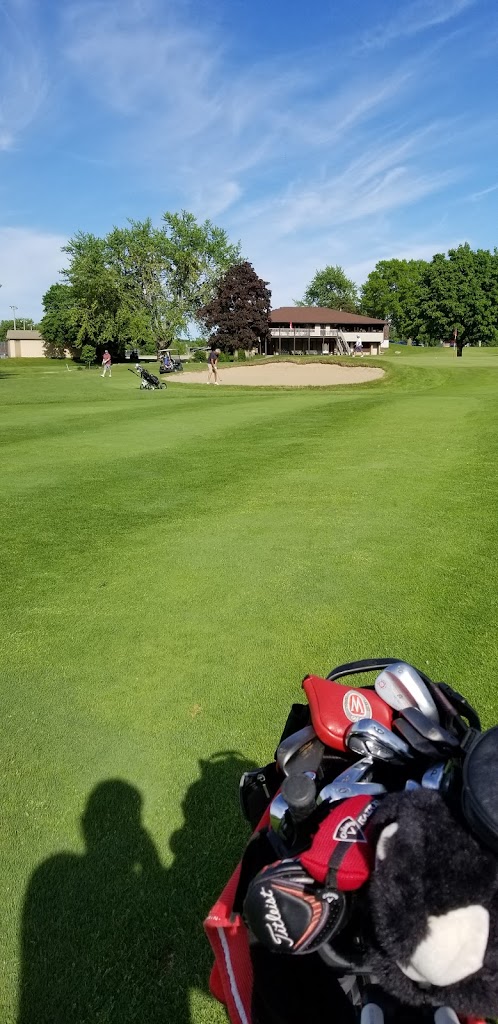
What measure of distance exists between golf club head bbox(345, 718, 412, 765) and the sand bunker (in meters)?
28.4

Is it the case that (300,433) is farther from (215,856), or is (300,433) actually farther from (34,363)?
(34,363)

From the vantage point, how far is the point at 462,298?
2899 inches

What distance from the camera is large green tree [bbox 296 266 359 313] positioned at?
116 m

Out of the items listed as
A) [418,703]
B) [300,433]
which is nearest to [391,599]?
[418,703]

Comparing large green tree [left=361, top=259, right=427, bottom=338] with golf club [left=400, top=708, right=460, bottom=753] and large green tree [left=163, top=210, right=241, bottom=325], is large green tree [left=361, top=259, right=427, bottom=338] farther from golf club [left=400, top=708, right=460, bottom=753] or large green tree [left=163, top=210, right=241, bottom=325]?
golf club [left=400, top=708, right=460, bottom=753]

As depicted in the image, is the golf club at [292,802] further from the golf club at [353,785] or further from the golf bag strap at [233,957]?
the golf bag strap at [233,957]

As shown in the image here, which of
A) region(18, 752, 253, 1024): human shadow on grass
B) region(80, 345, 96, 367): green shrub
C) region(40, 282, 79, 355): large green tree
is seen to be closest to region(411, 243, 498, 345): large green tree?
region(80, 345, 96, 367): green shrub

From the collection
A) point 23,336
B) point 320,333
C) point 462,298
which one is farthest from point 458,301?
point 23,336

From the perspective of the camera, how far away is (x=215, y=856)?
230cm

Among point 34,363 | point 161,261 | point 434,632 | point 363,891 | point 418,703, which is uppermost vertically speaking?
point 161,261

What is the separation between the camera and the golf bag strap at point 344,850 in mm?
1146

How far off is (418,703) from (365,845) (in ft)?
1.86

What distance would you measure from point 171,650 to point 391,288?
10578 cm

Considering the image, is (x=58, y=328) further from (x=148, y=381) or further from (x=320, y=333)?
(x=148, y=381)
